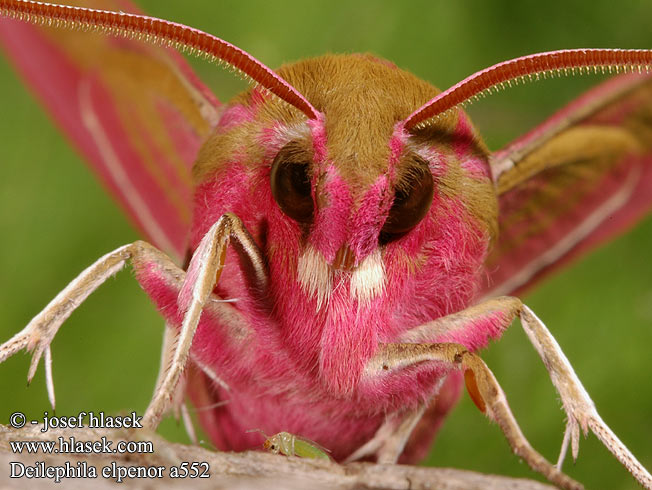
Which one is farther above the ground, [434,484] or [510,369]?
[434,484]

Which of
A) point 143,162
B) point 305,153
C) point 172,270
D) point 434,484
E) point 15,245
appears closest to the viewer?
point 434,484

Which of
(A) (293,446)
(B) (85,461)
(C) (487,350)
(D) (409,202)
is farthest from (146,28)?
(C) (487,350)

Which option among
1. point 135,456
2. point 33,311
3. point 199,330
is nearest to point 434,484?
point 135,456

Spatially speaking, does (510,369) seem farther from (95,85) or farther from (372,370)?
(95,85)

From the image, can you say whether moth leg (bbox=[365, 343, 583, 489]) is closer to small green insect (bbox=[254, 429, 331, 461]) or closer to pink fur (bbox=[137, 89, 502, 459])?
pink fur (bbox=[137, 89, 502, 459])

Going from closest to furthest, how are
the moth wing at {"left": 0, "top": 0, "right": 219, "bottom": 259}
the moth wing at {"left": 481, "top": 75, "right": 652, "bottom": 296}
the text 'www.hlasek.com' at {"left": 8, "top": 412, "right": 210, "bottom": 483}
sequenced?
the text 'www.hlasek.com' at {"left": 8, "top": 412, "right": 210, "bottom": 483}, the moth wing at {"left": 481, "top": 75, "right": 652, "bottom": 296}, the moth wing at {"left": 0, "top": 0, "right": 219, "bottom": 259}

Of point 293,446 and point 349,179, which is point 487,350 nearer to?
point 293,446

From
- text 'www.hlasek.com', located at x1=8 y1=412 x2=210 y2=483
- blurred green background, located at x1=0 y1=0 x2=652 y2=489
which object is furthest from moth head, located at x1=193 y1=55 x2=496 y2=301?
blurred green background, located at x1=0 y1=0 x2=652 y2=489
